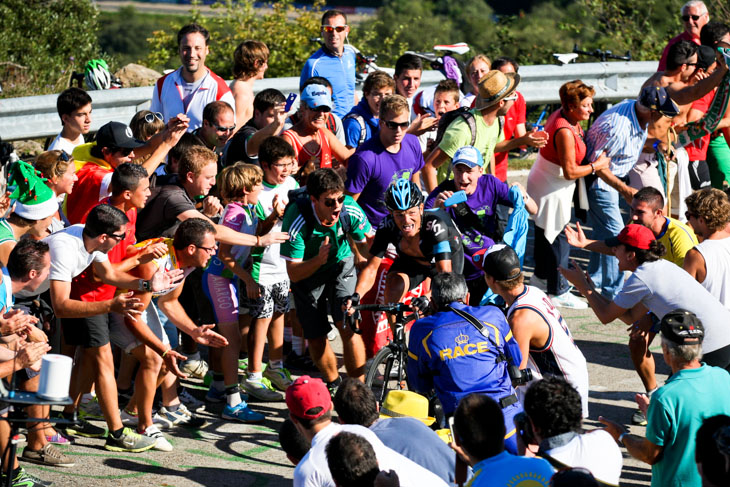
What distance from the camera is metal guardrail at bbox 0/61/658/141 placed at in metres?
9.88

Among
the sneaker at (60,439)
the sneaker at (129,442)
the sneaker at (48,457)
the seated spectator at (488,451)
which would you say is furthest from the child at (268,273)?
the seated spectator at (488,451)

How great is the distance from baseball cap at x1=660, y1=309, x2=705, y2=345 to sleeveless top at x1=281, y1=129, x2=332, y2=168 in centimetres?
394

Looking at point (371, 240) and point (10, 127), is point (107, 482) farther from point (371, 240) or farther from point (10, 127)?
point (10, 127)

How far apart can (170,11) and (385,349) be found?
5570 centimetres

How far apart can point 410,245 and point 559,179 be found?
276 centimetres

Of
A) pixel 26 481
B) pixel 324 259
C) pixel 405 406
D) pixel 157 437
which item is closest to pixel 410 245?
pixel 324 259

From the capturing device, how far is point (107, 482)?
260 inches

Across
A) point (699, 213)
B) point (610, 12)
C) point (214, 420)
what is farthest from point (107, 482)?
point (610, 12)

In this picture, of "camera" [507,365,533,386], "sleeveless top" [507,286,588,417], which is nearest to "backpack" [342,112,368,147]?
"sleeveless top" [507,286,588,417]

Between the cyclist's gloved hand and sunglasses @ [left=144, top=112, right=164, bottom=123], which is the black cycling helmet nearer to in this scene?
the cyclist's gloved hand

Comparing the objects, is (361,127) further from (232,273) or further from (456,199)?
(232,273)

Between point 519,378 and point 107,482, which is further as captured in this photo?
point 107,482

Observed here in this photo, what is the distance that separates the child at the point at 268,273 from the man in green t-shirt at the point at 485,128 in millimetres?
1678

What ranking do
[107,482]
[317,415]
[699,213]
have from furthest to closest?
1. [699,213]
2. [107,482]
3. [317,415]
